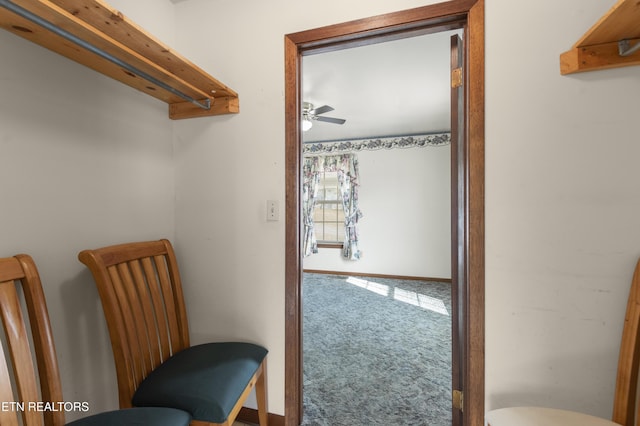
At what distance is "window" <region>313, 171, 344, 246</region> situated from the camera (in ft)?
16.3

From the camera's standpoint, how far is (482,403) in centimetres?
113

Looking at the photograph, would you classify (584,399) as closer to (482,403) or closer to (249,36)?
(482,403)

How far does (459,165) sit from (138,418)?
1.61 m

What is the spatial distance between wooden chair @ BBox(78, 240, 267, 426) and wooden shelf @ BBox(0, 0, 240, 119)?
774 mm

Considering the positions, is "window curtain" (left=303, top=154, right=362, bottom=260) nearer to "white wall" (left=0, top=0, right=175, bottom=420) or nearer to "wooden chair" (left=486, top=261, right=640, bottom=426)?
"white wall" (left=0, top=0, right=175, bottom=420)

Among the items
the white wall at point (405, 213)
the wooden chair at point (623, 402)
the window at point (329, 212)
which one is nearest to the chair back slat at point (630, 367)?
the wooden chair at point (623, 402)

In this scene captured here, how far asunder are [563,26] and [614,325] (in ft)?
4.01

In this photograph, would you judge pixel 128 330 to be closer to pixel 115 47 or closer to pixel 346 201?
pixel 115 47

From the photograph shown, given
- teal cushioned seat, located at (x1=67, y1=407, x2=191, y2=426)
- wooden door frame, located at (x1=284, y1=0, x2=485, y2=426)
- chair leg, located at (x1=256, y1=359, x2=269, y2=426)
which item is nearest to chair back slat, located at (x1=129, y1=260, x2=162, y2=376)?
teal cushioned seat, located at (x1=67, y1=407, x2=191, y2=426)

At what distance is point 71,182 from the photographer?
108cm

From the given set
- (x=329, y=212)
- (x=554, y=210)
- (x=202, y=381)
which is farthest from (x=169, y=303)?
(x=329, y=212)

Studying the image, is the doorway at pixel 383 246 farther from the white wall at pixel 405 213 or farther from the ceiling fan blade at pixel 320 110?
the ceiling fan blade at pixel 320 110

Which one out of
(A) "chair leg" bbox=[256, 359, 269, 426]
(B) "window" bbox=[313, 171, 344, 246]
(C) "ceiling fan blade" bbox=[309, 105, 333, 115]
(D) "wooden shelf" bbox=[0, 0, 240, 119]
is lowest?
(A) "chair leg" bbox=[256, 359, 269, 426]

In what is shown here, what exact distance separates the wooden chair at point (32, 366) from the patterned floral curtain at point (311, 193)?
3.99 m
